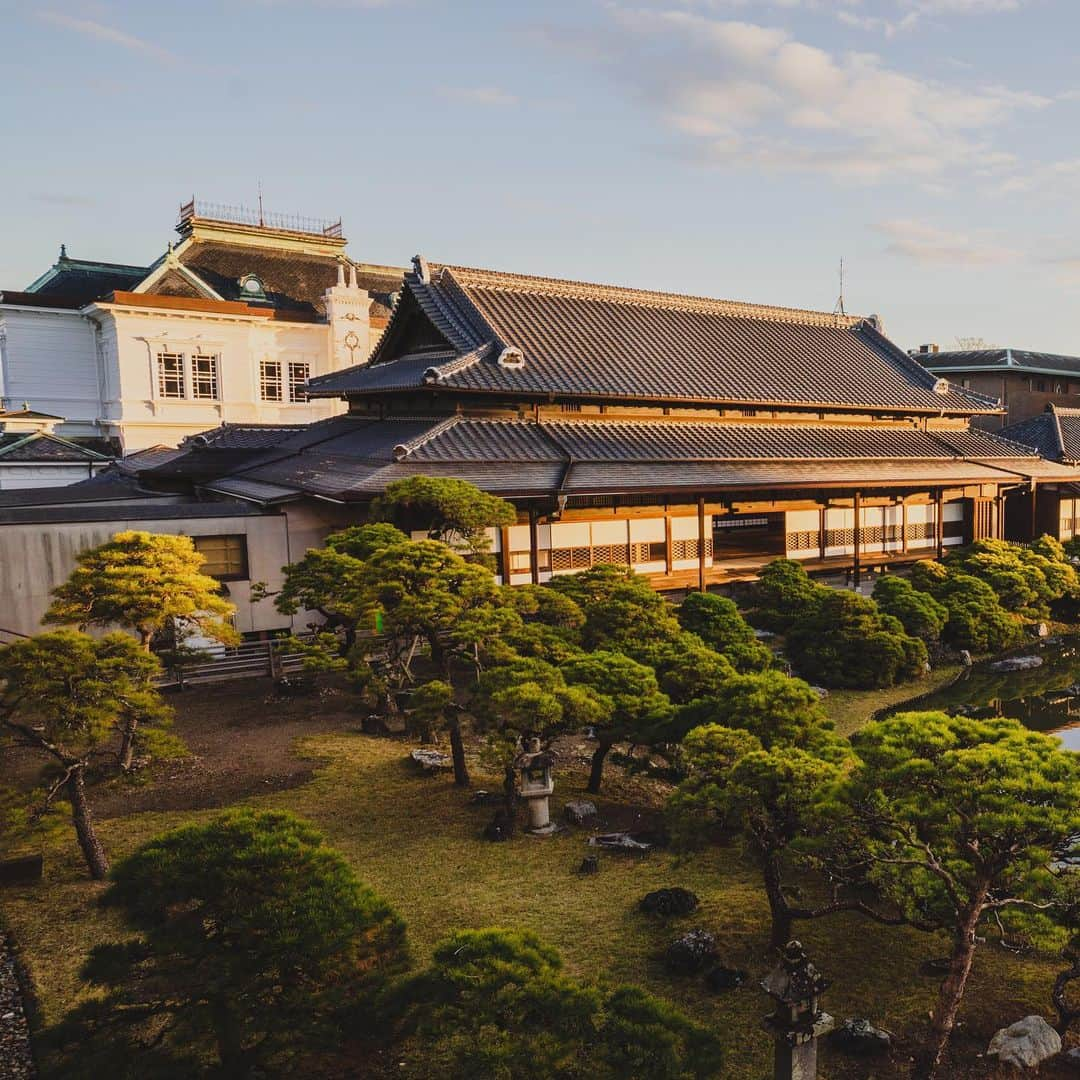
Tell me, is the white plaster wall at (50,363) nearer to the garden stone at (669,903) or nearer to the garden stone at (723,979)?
the garden stone at (669,903)

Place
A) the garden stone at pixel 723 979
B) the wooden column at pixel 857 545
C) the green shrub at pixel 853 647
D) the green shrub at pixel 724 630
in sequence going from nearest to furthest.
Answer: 1. the garden stone at pixel 723 979
2. the green shrub at pixel 724 630
3. the green shrub at pixel 853 647
4. the wooden column at pixel 857 545

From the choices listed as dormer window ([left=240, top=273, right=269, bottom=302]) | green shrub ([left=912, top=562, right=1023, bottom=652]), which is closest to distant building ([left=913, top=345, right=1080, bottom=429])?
green shrub ([left=912, top=562, right=1023, bottom=652])

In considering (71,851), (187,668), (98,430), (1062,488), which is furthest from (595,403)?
(98,430)

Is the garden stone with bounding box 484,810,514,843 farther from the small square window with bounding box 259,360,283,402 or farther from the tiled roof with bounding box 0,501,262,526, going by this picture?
the small square window with bounding box 259,360,283,402

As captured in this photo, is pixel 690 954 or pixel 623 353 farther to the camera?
pixel 623 353

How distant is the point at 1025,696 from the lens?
22281mm

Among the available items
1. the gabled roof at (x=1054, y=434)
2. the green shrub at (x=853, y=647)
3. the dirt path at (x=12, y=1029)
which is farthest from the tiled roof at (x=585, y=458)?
the dirt path at (x=12, y=1029)

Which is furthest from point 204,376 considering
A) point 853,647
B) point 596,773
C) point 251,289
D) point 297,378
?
point 596,773

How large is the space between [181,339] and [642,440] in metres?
27.4

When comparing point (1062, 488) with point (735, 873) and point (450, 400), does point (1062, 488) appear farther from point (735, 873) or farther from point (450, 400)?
point (735, 873)

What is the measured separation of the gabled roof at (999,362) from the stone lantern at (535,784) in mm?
51121

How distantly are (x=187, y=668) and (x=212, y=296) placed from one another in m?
30.4

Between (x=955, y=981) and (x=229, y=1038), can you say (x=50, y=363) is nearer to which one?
(x=229, y=1038)

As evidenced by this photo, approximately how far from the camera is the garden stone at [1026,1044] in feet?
26.9
